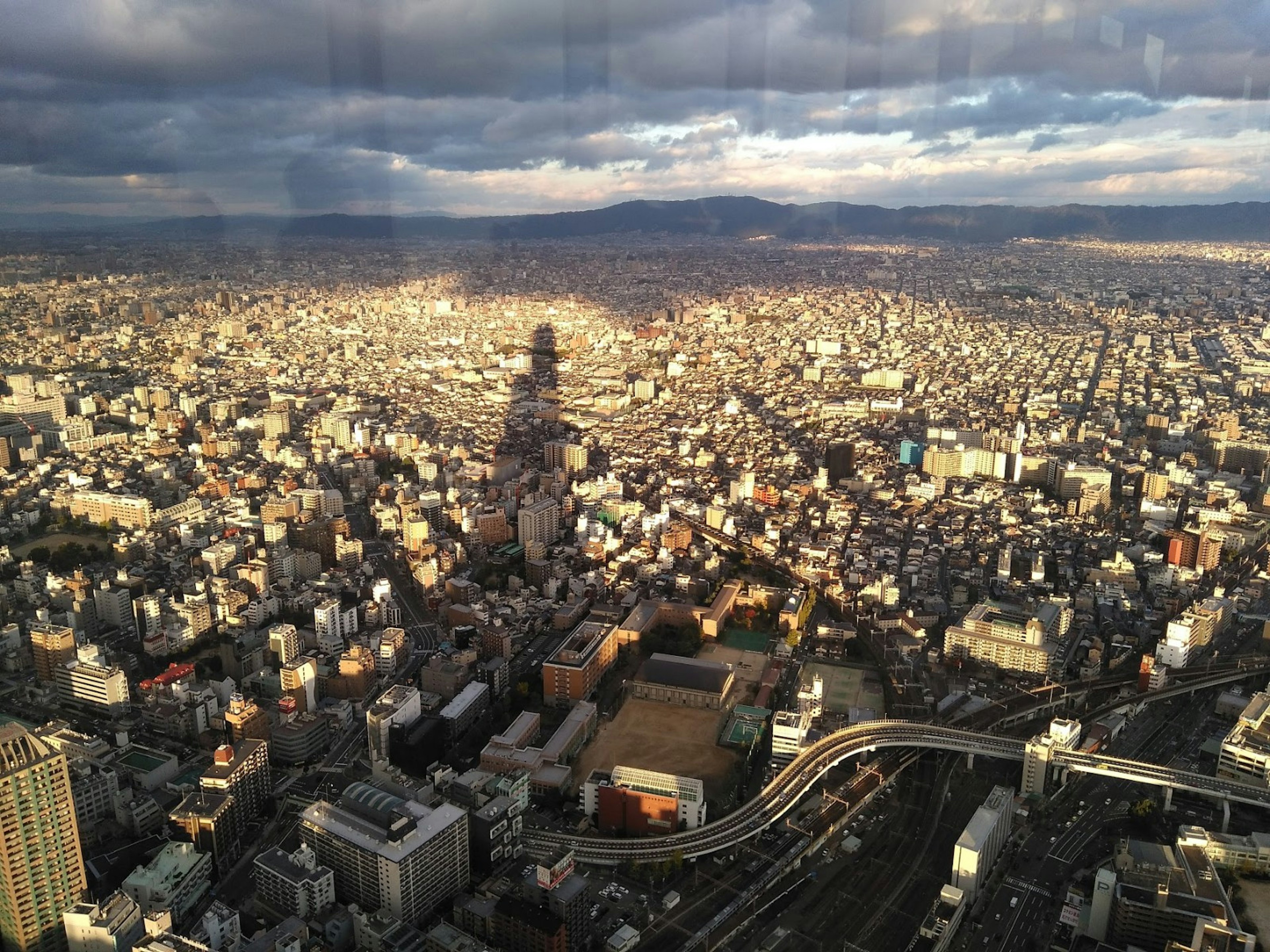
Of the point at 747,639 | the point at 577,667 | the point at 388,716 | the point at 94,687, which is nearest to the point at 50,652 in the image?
the point at 94,687

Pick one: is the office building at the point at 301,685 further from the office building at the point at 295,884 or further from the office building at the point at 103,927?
the office building at the point at 103,927

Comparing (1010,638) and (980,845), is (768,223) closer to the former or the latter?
(1010,638)

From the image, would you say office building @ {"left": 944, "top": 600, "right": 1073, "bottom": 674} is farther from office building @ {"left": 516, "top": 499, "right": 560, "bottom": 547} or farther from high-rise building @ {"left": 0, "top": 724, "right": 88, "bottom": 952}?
high-rise building @ {"left": 0, "top": 724, "right": 88, "bottom": 952}

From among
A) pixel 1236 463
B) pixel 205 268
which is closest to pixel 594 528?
pixel 205 268

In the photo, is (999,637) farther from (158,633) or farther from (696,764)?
(158,633)

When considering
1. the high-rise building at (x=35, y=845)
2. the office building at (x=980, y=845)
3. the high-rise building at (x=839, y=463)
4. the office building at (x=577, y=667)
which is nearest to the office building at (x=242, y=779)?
the high-rise building at (x=35, y=845)

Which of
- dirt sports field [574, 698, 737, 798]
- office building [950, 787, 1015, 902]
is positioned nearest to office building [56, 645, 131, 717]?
dirt sports field [574, 698, 737, 798]
